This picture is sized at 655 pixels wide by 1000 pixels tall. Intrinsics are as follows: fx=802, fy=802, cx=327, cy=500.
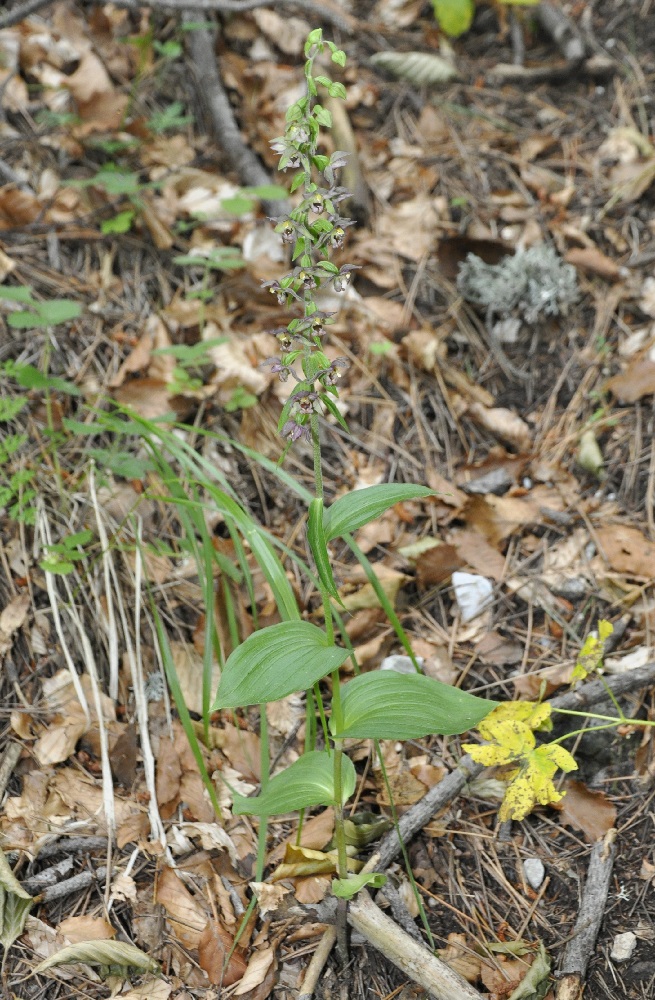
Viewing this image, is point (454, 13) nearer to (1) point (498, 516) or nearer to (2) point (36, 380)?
(1) point (498, 516)

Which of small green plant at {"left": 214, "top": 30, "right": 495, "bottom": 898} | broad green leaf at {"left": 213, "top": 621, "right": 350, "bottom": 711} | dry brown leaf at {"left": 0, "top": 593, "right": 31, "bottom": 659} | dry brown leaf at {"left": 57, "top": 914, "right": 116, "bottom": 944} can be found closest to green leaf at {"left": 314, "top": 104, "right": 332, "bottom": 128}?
→ small green plant at {"left": 214, "top": 30, "right": 495, "bottom": 898}

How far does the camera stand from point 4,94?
4.04 meters

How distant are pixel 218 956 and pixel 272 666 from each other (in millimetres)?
965

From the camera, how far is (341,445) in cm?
351

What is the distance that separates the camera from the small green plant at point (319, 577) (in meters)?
1.74

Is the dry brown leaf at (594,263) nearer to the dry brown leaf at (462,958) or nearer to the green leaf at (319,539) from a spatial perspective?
the green leaf at (319,539)

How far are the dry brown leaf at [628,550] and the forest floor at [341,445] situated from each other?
18 millimetres

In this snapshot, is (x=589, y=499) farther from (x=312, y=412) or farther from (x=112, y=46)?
(x=112, y=46)

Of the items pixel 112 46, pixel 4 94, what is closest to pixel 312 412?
pixel 4 94

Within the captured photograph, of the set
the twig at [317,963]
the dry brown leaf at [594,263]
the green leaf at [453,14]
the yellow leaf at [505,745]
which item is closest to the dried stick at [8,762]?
the twig at [317,963]

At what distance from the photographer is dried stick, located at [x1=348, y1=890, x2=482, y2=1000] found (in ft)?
6.57

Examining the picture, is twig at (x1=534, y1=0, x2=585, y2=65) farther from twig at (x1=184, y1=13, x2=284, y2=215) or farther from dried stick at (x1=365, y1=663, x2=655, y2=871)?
dried stick at (x1=365, y1=663, x2=655, y2=871)

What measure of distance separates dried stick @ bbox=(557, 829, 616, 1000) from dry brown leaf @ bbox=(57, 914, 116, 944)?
48.4 inches

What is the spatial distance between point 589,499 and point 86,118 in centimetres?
308
